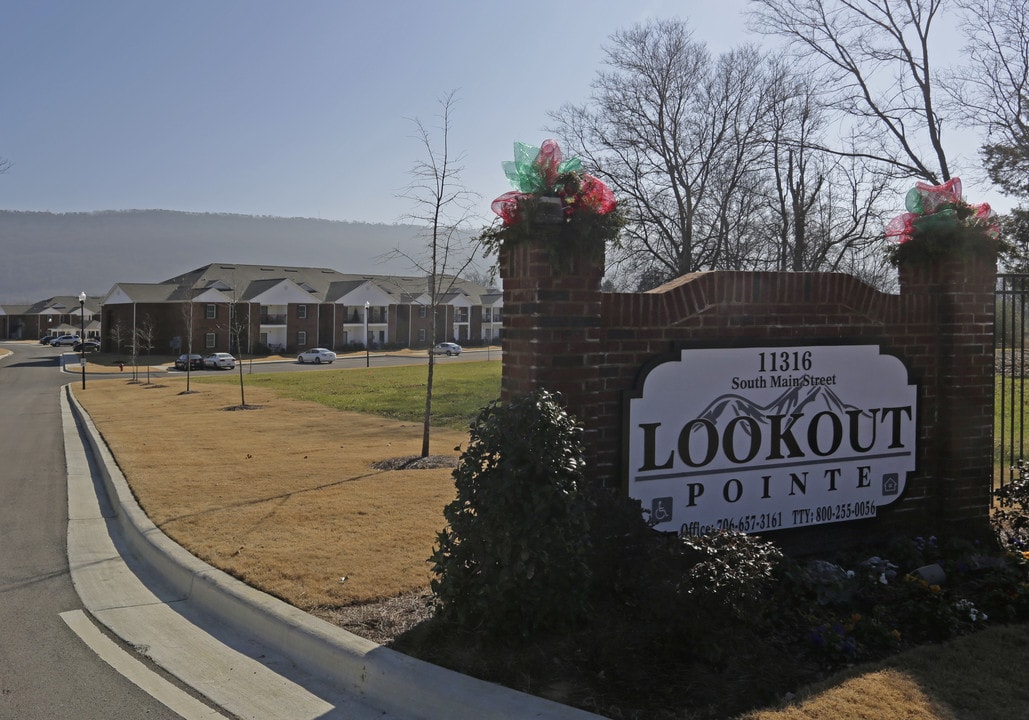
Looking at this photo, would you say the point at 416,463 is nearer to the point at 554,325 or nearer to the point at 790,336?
the point at 790,336

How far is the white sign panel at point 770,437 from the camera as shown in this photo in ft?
18.2

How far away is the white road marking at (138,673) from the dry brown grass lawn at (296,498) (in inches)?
39.5

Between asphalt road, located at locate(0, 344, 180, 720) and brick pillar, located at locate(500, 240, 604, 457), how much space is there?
2718 mm

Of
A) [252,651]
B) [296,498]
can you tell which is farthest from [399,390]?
[252,651]

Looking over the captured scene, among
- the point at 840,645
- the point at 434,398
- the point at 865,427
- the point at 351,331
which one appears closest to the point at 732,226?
the point at 434,398

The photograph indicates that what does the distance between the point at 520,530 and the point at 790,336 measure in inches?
114

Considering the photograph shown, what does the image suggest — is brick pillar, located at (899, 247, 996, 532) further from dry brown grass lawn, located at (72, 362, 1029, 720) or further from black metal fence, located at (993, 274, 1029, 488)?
dry brown grass lawn, located at (72, 362, 1029, 720)

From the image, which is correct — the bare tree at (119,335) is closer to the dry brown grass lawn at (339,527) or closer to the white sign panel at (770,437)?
the dry brown grass lawn at (339,527)

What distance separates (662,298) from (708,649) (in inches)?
92.5

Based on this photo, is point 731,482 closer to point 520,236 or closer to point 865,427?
point 865,427

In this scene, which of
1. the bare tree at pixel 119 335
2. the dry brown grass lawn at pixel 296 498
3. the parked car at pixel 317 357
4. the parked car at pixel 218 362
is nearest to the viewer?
the dry brown grass lawn at pixel 296 498

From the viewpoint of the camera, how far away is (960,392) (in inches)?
268

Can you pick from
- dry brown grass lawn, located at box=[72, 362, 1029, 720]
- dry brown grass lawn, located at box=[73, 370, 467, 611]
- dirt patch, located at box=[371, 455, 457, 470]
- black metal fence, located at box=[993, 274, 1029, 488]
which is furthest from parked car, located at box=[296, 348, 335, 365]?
black metal fence, located at box=[993, 274, 1029, 488]

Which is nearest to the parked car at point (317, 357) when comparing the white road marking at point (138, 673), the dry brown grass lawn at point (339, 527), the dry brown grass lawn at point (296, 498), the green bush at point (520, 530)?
the dry brown grass lawn at point (296, 498)
